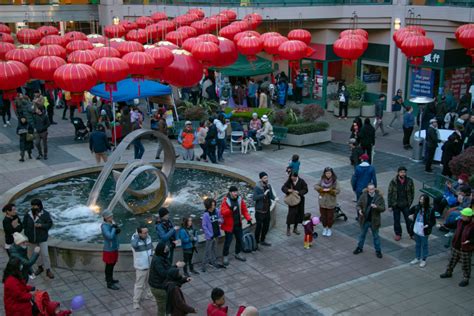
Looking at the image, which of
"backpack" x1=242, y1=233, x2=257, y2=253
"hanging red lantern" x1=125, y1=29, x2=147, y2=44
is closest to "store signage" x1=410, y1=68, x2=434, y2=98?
"hanging red lantern" x1=125, y1=29, x2=147, y2=44

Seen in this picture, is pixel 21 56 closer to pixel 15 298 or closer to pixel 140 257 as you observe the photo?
pixel 140 257

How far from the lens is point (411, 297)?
10.2 meters

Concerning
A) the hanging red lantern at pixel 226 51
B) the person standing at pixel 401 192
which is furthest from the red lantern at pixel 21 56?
the person standing at pixel 401 192

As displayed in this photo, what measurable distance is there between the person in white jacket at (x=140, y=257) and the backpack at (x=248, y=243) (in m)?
2.67

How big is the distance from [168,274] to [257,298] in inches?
102

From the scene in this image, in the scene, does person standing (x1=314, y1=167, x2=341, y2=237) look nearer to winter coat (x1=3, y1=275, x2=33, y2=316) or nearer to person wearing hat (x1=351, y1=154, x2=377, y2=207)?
person wearing hat (x1=351, y1=154, x2=377, y2=207)

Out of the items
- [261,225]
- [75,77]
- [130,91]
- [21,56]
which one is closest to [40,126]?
[21,56]

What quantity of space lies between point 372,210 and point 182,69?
10.5m

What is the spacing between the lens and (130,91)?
70.4ft

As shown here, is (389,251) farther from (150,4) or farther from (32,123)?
(150,4)

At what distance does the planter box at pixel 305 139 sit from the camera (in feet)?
68.0

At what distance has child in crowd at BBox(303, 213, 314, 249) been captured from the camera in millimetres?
12078

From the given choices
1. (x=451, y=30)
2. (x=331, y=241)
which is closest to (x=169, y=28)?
(x=451, y=30)

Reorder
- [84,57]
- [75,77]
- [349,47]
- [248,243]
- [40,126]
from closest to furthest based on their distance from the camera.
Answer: [248,243], [75,77], [40,126], [84,57], [349,47]
